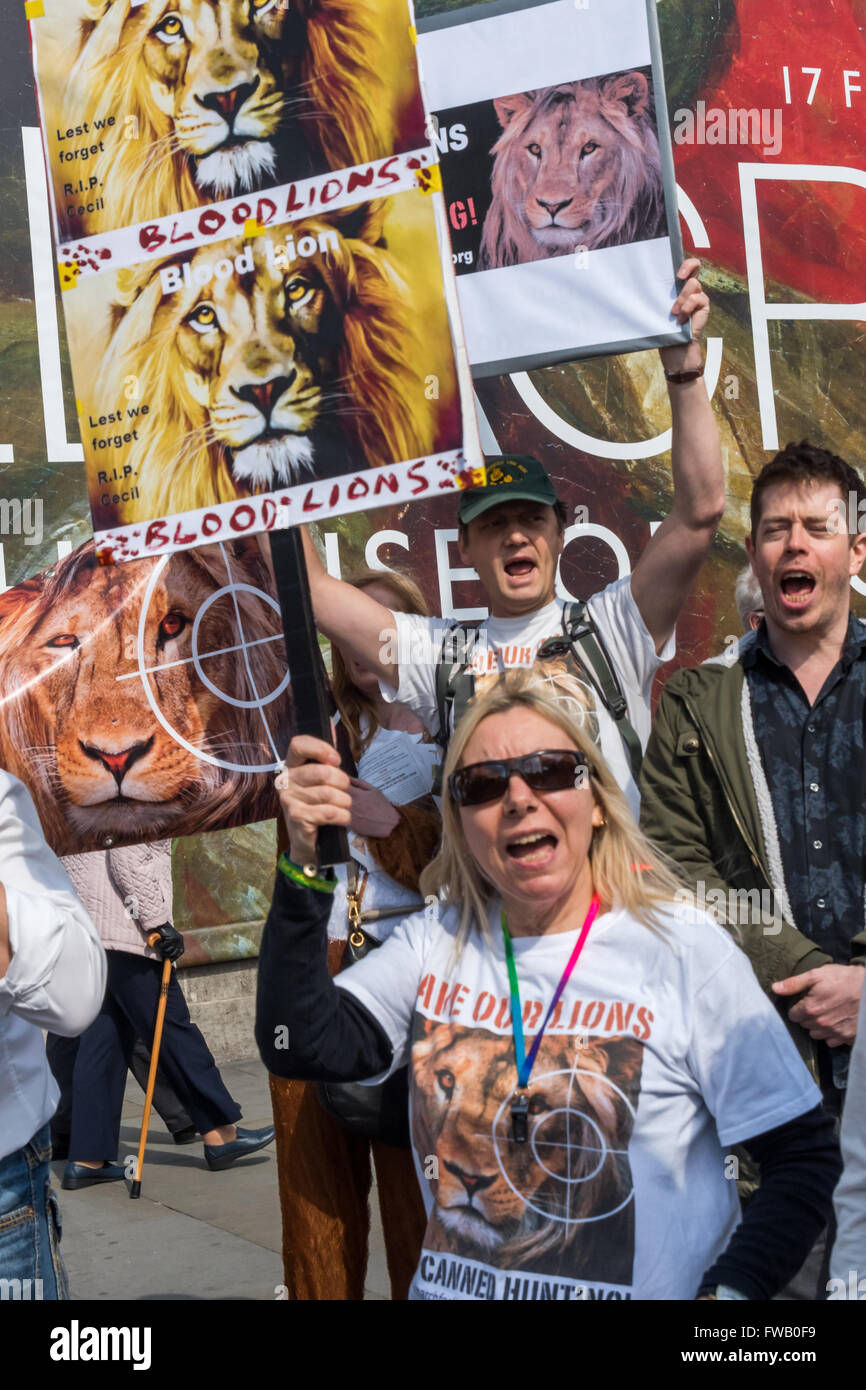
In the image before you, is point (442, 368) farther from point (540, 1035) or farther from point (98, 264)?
point (540, 1035)

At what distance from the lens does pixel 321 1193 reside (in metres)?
3.29

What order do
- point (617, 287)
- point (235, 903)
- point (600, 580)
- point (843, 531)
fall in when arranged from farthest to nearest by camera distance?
point (600, 580), point (235, 903), point (617, 287), point (843, 531)

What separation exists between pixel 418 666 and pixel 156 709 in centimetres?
71

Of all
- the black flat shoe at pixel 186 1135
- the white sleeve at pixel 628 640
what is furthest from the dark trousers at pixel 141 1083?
the white sleeve at pixel 628 640

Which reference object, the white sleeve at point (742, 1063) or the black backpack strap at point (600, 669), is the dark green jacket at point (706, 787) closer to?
the black backpack strap at point (600, 669)

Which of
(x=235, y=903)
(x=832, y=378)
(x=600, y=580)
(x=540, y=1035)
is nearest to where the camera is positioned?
(x=540, y=1035)

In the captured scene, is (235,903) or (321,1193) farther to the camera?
(235,903)

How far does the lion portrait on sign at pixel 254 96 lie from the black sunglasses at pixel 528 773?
1148mm

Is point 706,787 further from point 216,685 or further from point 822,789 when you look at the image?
point 216,685

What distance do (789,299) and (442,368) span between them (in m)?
6.75

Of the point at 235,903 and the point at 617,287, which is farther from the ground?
the point at 617,287

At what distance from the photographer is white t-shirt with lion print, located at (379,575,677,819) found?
10.5 feet

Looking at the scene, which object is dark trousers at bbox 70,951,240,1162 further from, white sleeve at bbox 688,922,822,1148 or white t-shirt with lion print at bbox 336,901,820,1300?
white sleeve at bbox 688,922,822,1148

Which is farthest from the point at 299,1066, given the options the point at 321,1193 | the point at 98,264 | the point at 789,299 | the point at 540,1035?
the point at 789,299
